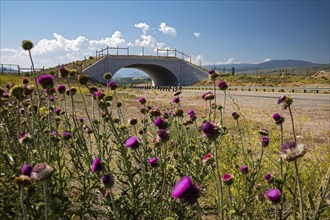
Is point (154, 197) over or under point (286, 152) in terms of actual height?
under

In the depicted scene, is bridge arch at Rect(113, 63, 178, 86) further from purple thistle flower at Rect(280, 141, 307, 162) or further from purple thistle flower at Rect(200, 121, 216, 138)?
purple thistle flower at Rect(280, 141, 307, 162)

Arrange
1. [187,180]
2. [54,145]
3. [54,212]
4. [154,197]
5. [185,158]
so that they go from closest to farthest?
[187,180] → [54,212] → [154,197] → [54,145] → [185,158]

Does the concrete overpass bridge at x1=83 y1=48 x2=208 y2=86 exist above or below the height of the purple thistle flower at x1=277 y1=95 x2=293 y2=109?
above

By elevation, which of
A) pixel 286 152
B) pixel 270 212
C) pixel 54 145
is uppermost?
pixel 286 152

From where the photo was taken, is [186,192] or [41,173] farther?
[41,173]

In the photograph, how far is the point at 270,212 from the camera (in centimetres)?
241

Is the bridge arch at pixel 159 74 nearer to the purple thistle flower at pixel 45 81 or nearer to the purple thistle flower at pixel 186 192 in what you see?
the purple thistle flower at pixel 45 81

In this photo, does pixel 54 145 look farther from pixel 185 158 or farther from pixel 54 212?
pixel 185 158

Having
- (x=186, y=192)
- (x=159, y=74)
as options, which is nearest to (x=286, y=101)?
(x=186, y=192)

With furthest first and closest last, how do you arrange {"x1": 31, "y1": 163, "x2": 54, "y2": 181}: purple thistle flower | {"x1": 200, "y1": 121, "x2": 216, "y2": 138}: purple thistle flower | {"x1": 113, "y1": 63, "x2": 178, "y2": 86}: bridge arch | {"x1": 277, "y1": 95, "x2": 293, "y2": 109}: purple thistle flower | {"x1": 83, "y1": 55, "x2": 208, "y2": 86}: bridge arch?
1. {"x1": 113, "y1": 63, "x2": 178, "y2": 86}: bridge arch
2. {"x1": 83, "y1": 55, "x2": 208, "y2": 86}: bridge arch
3. {"x1": 277, "y1": 95, "x2": 293, "y2": 109}: purple thistle flower
4. {"x1": 200, "y1": 121, "x2": 216, "y2": 138}: purple thistle flower
5. {"x1": 31, "y1": 163, "x2": 54, "y2": 181}: purple thistle flower

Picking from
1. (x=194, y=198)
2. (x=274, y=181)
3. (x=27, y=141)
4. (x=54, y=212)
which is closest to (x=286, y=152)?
(x=194, y=198)

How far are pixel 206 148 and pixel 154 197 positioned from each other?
38.0 inches

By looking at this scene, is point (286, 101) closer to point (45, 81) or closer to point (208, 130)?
point (208, 130)

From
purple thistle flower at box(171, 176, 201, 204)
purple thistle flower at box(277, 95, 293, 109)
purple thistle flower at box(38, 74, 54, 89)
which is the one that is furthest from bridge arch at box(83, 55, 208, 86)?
purple thistle flower at box(171, 176, 201, 204)
